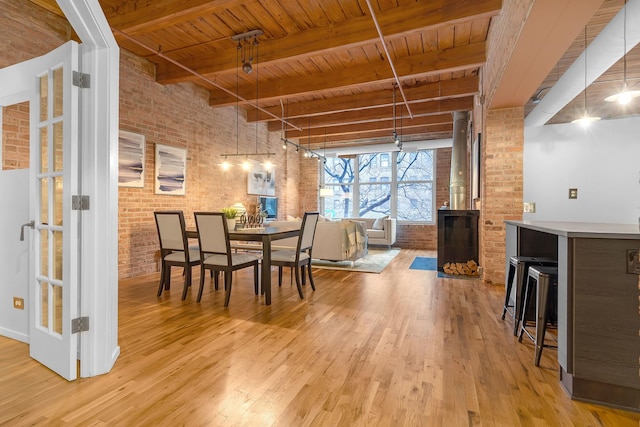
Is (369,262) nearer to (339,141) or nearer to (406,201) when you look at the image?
(406,201)

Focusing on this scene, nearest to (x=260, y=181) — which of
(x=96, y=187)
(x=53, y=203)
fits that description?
(x=53, y=203)

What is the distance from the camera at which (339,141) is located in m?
9.71

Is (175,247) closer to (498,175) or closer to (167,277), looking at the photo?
(167,277)

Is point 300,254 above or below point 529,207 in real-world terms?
below

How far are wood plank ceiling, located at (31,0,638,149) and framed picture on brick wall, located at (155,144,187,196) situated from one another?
43.6 inches

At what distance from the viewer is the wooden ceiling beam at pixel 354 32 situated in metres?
3.17

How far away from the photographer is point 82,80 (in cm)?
188

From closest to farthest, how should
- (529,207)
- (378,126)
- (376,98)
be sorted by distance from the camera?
(529,207) → (376,98) → (378,126)

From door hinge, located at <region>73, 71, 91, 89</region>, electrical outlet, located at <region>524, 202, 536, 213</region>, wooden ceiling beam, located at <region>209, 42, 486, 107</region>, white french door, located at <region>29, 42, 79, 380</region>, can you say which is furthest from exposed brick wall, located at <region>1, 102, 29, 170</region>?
electrical outlet, located at <region>524, 202, 536, 213</region>

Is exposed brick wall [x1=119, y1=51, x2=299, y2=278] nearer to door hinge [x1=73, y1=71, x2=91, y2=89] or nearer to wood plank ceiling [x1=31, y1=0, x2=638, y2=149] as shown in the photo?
wood plank ceiling [x1=31, y1=0, x2=638, y2=149]

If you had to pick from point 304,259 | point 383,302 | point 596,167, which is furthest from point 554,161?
point 304,259

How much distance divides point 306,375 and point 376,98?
5.28 meters

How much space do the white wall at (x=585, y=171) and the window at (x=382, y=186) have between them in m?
4.58

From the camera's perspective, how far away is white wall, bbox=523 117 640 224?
403cm
